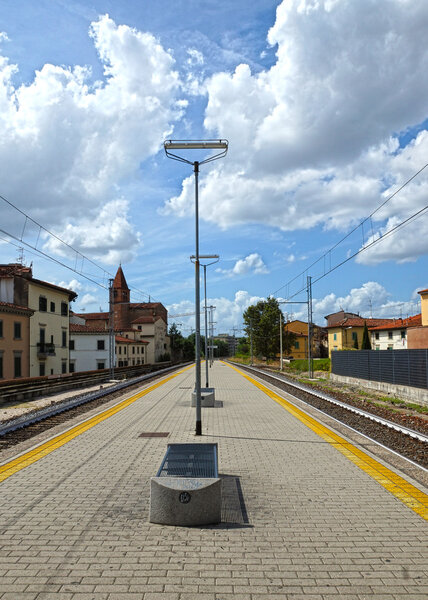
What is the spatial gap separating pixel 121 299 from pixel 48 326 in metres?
69.4

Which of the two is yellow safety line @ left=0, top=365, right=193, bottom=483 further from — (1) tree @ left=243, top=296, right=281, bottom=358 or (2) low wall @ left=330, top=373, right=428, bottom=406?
(1) tree @ left=243, top=296, right=281, bottom=358

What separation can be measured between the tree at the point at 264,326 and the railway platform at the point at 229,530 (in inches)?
2877

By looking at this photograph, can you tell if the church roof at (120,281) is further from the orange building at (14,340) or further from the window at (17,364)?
the window at (17,364)

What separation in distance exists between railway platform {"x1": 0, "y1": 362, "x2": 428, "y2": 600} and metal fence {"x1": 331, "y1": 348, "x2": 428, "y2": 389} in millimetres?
11218

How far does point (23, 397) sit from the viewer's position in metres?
22.2

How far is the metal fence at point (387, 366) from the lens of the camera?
19688mm

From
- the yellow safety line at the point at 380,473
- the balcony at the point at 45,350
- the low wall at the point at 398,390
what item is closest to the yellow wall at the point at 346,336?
the balcony at the point at 45,350

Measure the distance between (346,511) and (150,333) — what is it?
3749 inches

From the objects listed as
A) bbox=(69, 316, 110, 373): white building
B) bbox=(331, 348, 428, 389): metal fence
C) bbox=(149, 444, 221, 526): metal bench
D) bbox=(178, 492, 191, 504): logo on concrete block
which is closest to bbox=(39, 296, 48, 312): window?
bbox=(69, 316, 110, 373): white building

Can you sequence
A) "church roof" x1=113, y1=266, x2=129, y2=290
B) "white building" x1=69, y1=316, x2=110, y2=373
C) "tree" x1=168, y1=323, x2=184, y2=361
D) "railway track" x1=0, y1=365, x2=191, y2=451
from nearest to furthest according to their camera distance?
"railway track" x1=0, y1=365, x2=191, y2=451
"white building" x1=69, y1=316, x2=110, y2=373
"church roof" x1=113, y1=266, x2=129, y2=290
"tree" x1=168, y1=323, x2=184, y2=361

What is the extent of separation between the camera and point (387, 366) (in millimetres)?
23875

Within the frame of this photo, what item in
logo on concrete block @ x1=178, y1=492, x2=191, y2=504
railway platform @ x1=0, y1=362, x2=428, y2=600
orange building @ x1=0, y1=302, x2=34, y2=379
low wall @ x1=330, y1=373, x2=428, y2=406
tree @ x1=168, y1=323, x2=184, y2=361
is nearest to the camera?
railway platform @ x1=0, y1=362, x2=428, y2=600

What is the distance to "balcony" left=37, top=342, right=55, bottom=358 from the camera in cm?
4184

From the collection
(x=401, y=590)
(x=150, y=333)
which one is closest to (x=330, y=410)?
(x=401, y=590)
